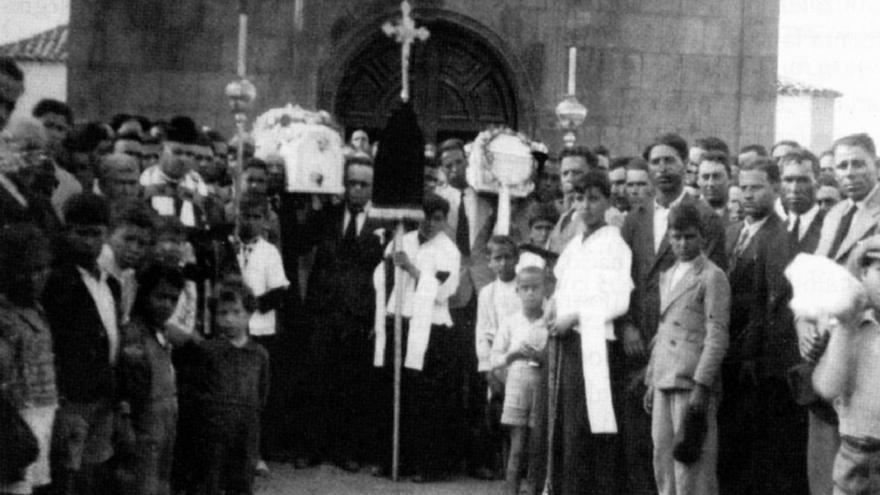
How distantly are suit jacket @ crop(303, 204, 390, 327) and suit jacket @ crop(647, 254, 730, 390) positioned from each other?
3533 mm

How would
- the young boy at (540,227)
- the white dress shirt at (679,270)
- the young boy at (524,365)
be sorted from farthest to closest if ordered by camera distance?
the young boy at (540,227) < the young boy at (524,365) < the white dress shirt at (679,270)

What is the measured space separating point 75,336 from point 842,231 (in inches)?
149

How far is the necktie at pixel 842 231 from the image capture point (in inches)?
290

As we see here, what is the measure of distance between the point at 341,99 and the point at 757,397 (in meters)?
9.08

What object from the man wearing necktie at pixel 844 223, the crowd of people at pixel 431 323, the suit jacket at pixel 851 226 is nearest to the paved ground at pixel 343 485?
the crowd of people at pixel 431 323

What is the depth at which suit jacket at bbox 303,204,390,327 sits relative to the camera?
35.4 feet

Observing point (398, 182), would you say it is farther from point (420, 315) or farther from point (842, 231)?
point (842, 231)

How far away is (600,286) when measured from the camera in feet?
27.3

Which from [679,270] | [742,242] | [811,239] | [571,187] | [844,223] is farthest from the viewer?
[571,187]

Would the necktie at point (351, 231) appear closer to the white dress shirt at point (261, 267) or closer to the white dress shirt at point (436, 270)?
the white dress shirt at point (436, 270)

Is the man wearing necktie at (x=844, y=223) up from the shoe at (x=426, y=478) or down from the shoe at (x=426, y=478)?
up

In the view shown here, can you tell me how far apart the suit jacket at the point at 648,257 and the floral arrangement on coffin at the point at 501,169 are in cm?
226

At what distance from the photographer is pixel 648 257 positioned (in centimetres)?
842

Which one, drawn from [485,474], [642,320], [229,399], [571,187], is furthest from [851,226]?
[485,474]
